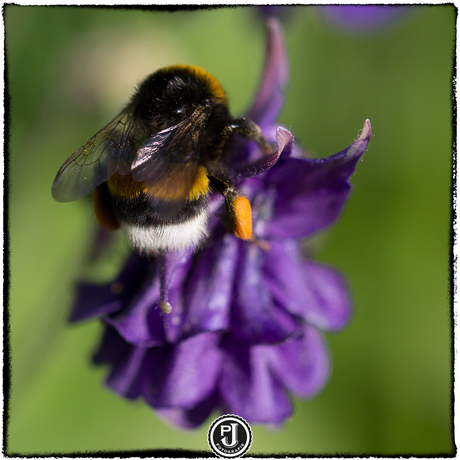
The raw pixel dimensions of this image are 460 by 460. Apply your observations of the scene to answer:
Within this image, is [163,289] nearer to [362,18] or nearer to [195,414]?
[195,414]

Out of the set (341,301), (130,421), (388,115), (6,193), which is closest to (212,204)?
(341,301)

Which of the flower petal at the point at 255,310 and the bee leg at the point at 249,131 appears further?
the flower petal at the point at 255,310

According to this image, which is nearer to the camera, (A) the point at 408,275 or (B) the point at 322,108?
(A) the point at 408,275

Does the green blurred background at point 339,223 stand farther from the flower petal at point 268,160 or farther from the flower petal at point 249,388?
the flower petal at point 268,160

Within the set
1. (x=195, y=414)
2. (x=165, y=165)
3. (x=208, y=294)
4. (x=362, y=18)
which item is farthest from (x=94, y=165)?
(x=362, y=18)

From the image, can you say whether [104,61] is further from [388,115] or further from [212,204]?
[212,204]

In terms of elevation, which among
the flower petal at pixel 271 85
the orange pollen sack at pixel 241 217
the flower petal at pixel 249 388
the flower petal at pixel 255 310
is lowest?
the flower petal at pixel 249 388

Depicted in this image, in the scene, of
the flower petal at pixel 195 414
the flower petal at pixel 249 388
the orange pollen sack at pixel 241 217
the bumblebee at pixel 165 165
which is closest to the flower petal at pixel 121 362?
the flower petal at pixel 195 414
